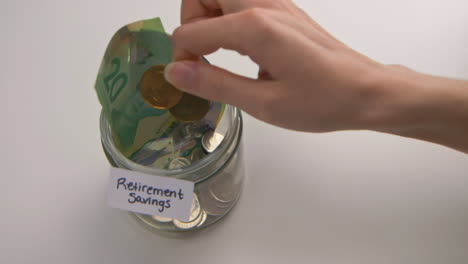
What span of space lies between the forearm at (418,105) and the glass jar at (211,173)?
0.17 meters

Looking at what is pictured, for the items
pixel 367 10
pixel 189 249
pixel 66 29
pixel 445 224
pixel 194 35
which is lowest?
pixel 189 249

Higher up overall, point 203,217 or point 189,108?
point 189,108

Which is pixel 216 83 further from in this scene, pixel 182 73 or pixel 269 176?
pixel 269 176

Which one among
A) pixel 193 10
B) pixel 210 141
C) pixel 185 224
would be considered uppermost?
pixel 193 10

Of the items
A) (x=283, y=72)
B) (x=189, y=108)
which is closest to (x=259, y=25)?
(x=283, y=72)

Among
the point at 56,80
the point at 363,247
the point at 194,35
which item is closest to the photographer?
the point at 194,35

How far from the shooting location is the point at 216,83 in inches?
16.4

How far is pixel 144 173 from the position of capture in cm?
47

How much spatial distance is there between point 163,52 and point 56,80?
308mm

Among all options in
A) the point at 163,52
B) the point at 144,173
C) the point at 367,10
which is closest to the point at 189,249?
the point at 144,173

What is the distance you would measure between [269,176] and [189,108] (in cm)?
20

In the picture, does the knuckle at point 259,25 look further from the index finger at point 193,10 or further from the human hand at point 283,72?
the index finger at point 193,10

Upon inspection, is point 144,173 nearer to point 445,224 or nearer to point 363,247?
point 363,247

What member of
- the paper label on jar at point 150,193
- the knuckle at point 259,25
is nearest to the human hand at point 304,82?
the knuckle at point 259,25
